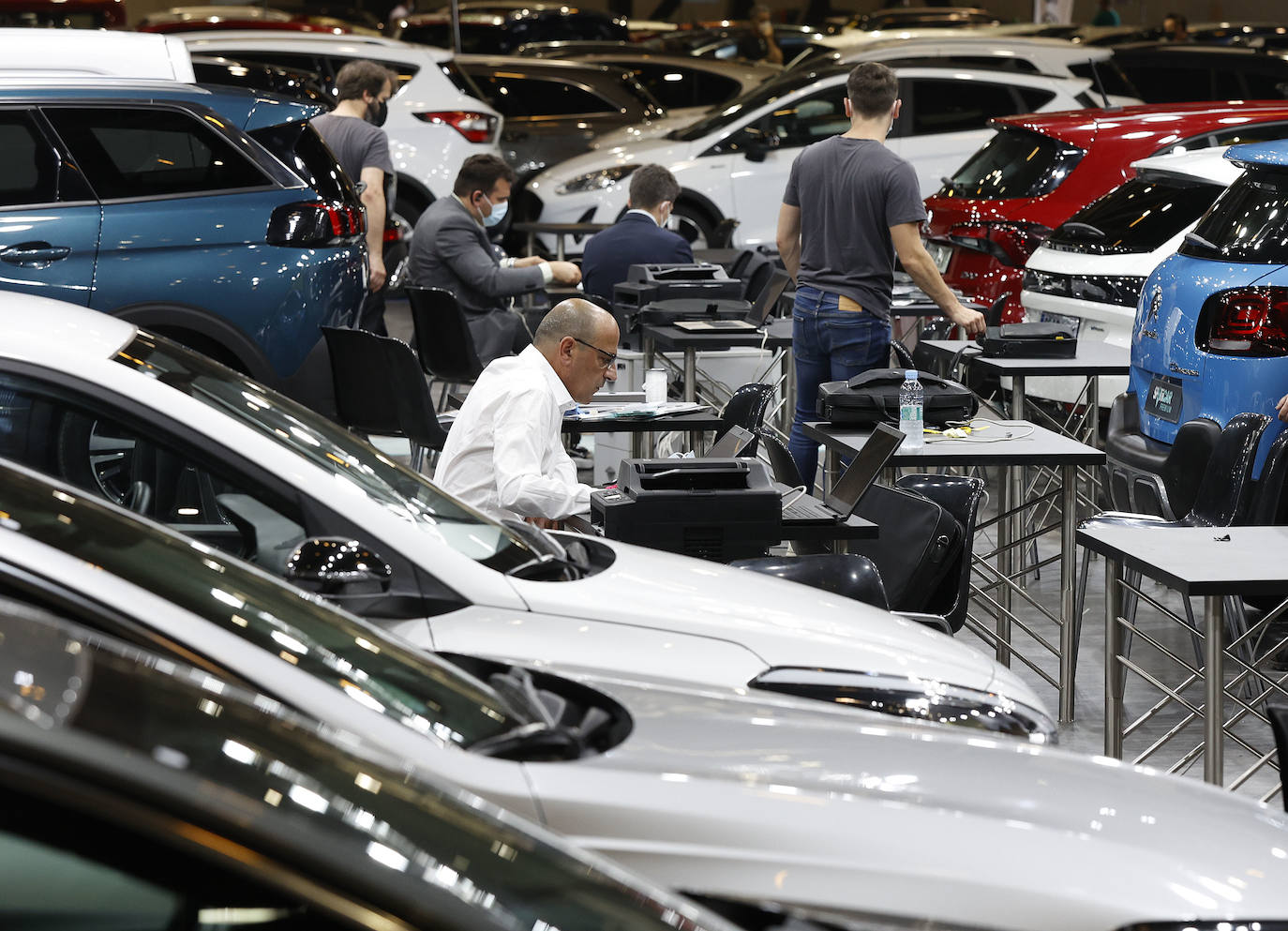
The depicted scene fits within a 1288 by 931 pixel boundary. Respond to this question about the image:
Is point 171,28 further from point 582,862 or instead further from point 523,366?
point 582,862

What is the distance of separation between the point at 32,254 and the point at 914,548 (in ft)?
12.9

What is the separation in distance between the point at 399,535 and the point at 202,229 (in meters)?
4.34

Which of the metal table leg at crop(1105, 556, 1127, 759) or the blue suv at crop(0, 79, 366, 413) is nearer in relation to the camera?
the metal table leg at crop(1105, 556, 1127, 759)

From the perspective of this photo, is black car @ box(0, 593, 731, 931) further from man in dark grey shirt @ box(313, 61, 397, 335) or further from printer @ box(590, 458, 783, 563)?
man in dark grey shirt @ box(313, 61, 397, 335)

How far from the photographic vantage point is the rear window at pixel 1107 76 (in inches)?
529

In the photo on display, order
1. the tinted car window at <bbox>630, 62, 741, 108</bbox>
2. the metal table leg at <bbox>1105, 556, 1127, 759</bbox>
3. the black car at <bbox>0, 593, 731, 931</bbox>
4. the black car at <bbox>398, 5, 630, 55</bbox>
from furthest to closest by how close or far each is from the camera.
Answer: the black car at <bbox>398, 5, 630, 55</bbox> → the tinted car window at <bbox>630, 62, 741, 108</bbox> → the metal table leg at <bbox>1105, 556, 1127, 759</bbox> → the black car at <bbox>0, 593, 731, 931</bbox>

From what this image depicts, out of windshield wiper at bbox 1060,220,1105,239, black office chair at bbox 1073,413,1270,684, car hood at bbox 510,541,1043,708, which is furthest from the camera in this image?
windshield wiper at bbox 1060,220,1105,239

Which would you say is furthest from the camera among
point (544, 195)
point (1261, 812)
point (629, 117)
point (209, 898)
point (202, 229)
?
point (629, 117)

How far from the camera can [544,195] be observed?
1374 centimetres

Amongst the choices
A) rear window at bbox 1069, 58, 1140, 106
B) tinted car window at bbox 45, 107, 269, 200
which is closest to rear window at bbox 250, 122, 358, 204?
tinted car window at bbox 45, 107, 269, 200

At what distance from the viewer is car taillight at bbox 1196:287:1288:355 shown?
598 cm

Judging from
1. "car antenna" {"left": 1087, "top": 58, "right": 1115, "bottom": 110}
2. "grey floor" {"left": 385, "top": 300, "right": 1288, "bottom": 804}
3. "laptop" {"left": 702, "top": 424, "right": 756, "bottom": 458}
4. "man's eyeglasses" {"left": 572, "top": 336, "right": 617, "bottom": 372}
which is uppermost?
"man's eyeglasses" {"left": 572, "top": 336, "right": 617, "bottom": 372}

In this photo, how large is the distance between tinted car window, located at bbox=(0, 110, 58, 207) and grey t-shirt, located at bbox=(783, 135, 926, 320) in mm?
3089

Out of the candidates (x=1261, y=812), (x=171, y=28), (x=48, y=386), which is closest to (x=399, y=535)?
(x=48, y=386)
